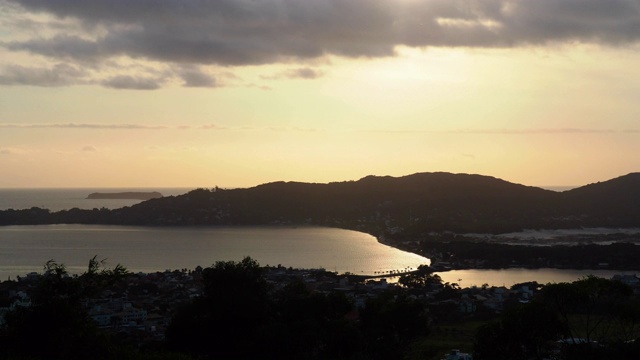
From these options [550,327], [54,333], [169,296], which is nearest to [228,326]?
[54,333]

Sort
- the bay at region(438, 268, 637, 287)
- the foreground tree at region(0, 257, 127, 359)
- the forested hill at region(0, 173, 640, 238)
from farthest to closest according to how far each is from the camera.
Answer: the forested hill at region(0, 173, 640, 238) < the bay at region(438, 268, 637, 287) < the foreground tree at region(0, 257, 127, 359)

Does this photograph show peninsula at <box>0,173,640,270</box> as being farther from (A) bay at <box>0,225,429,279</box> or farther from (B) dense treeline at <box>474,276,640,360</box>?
(B) dense treeline at <box>474,276,640,360</box>

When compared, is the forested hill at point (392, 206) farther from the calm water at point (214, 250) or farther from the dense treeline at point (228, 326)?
the dense treeline at point (228, 326)

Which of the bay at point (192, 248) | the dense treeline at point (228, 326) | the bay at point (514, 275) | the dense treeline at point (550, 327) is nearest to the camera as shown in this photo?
the dense treeline at point (228, 326)

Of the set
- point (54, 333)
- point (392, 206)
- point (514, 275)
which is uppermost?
point (392, 206)

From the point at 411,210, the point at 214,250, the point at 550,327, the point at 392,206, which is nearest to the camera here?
the point at 550,327

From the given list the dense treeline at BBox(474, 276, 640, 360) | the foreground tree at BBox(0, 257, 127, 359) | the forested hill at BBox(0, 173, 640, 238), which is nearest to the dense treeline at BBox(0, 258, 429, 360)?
the foreground tree at BBox(0, 257, 127, 359)

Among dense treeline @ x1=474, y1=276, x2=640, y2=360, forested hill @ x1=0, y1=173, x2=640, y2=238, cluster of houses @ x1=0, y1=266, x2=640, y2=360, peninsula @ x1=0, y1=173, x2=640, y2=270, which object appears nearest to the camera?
dense treeline @ x1=474, y1=276, x2=640, y2=360

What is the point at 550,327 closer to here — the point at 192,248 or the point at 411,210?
the point at 192,248

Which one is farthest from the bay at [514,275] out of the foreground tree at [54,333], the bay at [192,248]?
the foreground tree at [54,333]
